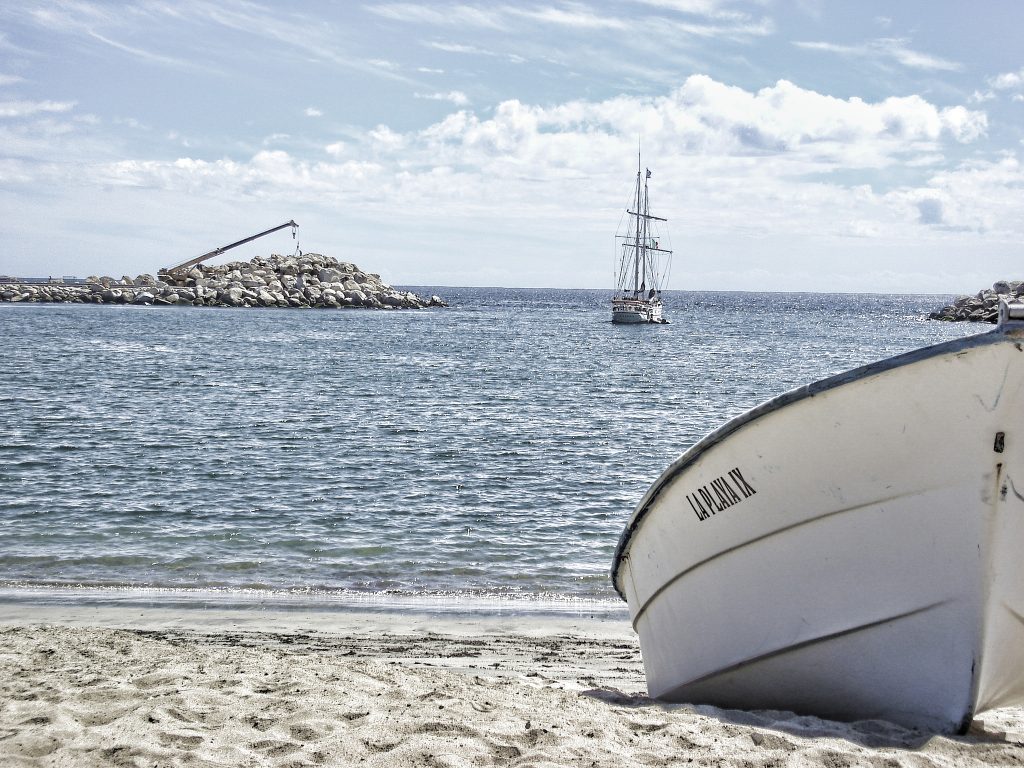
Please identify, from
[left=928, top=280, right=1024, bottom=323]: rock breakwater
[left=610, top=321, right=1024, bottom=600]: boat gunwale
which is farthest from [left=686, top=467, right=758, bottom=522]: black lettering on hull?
[left=928, top=280, right=1024, bottom=323]: rock breakwater

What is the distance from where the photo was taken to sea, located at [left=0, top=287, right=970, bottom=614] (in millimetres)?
9906

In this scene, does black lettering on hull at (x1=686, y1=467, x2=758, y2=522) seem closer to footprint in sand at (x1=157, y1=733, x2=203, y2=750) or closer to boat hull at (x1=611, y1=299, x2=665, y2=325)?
footprint in sand at (x1=157, y1=733, x2=203, y2=750)

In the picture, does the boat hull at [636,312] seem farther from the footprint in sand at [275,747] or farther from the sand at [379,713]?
the footprint in sand at [275,747]

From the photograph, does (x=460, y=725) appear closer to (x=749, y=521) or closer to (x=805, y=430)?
(x=749, y=521)

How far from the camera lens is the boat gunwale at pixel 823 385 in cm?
418

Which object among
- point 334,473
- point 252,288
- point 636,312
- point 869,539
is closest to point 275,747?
point 869,539

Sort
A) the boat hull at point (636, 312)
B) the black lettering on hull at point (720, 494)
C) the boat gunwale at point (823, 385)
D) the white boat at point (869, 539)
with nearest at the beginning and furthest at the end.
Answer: the boat gunwale at point (823, 385) < the white boat at point (869, 539) < the black lettering on hull at point (720, 494) < the boat hull at point (636, 312)

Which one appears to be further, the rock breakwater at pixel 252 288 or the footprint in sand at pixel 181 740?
the rock breakwater at pixel 252 288

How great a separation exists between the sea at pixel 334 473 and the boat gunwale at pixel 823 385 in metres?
3.90

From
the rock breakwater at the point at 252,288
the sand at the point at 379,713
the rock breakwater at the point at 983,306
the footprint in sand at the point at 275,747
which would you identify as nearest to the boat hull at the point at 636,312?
the rock breakwater at the point at 983,306

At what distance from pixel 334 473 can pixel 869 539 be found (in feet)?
38.8

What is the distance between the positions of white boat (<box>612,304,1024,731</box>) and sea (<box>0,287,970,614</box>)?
12.4ft

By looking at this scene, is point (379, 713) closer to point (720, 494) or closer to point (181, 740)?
point (181, 740)

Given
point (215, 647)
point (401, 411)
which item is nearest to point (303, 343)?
point (401, 411)
